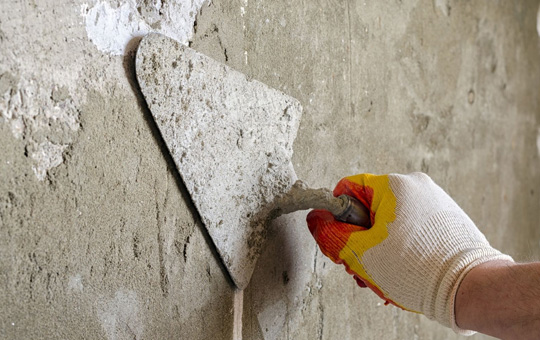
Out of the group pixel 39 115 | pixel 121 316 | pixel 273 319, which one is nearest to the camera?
pixel 39 115

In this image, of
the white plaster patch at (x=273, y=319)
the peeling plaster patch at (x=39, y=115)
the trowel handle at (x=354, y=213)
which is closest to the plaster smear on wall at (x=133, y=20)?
the peeling plaster patch at (x=39, y=115)

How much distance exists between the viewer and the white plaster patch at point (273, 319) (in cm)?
137

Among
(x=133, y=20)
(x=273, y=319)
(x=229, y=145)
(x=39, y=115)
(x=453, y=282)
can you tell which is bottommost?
(x=273, y=319)

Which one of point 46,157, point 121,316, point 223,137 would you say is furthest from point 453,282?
point 46,157

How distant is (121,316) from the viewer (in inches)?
40.3

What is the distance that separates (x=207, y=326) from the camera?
121 cm

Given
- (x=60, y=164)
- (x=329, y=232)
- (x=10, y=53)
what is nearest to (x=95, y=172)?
(x=60, y=164)

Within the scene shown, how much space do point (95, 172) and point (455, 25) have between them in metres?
1.84

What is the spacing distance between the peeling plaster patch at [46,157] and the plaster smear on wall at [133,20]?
219 mm

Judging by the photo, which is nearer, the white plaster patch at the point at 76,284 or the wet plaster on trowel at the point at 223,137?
the white plaster patch at the point at 76,284

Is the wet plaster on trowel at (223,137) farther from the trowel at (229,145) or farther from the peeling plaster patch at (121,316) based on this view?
the peeling plaster patch at (121,316)

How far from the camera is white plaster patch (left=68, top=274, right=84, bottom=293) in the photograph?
0.94m

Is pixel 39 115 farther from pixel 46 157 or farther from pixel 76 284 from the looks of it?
pixel 76 284

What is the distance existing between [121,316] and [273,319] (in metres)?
0.50
